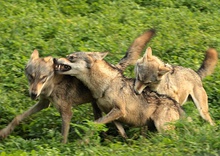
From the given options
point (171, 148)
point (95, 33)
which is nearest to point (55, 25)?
point (95, 33)

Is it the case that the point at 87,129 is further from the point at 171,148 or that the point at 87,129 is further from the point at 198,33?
the point at 198,33

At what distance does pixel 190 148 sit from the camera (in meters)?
8.48

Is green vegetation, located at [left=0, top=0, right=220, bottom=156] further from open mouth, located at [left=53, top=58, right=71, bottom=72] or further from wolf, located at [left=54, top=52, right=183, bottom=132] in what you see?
open mouth, located at [left=53, top=58, right=71, bottom=72]

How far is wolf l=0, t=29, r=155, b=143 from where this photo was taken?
9.40 meters

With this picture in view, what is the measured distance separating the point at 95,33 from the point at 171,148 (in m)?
4.70

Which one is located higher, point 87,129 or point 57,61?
point 57,61

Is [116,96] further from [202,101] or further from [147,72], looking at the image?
[202,101]

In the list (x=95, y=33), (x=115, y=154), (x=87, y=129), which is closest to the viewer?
(x=115, y=154)

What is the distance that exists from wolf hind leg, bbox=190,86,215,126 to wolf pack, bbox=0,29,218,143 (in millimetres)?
179

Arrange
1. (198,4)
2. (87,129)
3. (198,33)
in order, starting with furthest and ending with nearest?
(198,4) < (198,33) < (87,129)

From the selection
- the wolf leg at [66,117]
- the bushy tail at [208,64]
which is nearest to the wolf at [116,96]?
the wolf leg at [66,117]

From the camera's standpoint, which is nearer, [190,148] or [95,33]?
[190,148]

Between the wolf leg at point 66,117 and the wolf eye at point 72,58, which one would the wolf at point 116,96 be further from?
the wolf leg at point 66,117

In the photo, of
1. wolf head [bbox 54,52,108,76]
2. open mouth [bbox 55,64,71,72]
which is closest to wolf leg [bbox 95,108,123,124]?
wolf head [bbox 54,52,108,76]
